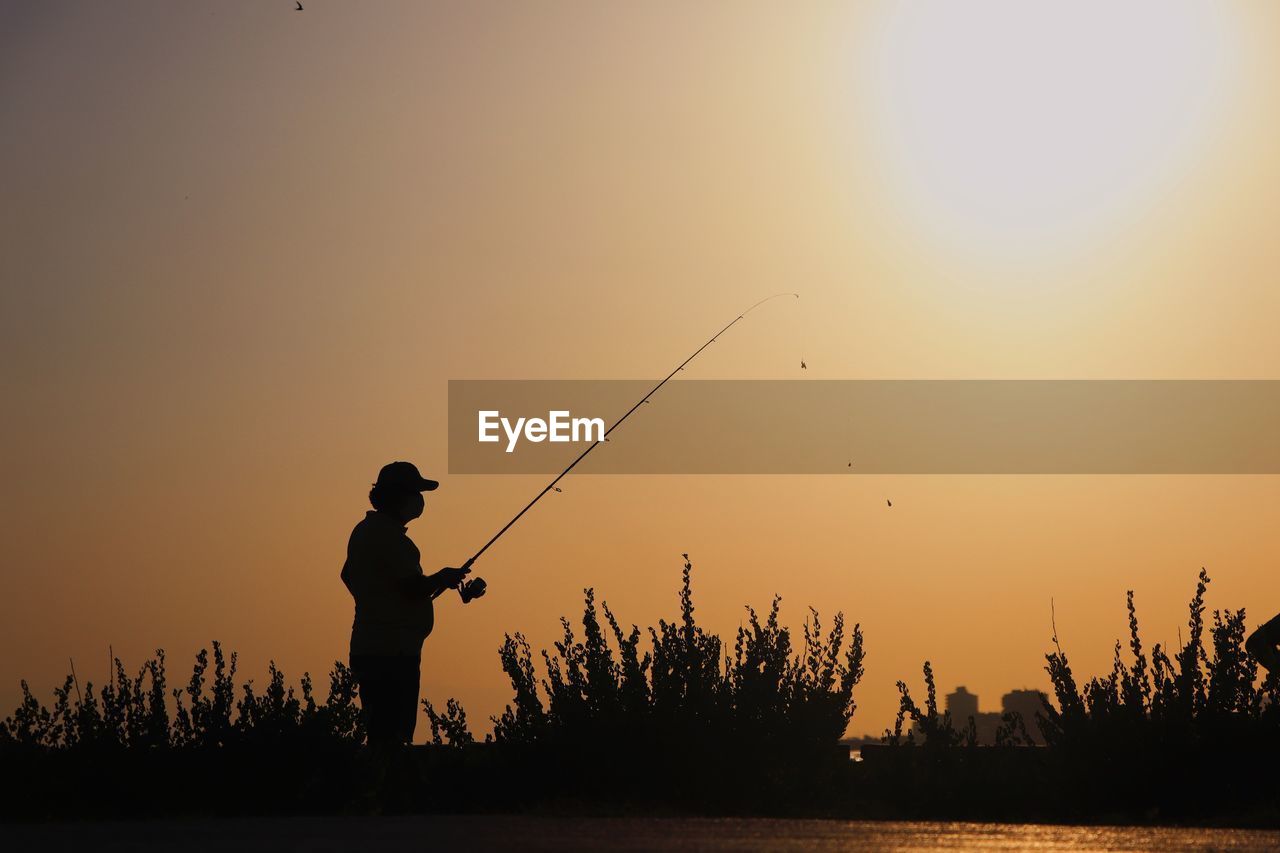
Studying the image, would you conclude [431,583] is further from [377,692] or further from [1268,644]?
[1268,644]

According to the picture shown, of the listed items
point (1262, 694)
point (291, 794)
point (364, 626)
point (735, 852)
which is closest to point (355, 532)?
point (364, 626)

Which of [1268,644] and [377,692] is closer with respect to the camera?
[377,692]

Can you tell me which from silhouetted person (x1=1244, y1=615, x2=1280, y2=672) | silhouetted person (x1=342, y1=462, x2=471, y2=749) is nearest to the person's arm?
silhouetted person (x1=342, y1=462, x2=471, y2=749)

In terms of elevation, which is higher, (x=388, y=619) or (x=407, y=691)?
(x=388, y=619)

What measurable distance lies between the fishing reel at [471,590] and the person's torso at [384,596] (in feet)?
1.53

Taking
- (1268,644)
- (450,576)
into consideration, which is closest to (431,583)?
(450,576)

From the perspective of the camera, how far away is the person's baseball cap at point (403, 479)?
9.49 metres

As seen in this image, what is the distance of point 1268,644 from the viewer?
9.80 m

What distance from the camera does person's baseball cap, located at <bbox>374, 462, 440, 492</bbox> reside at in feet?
31.1

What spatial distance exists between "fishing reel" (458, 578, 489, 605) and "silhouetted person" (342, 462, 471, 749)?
0.40 metres

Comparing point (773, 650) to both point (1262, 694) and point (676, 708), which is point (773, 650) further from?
point (1262, 694)

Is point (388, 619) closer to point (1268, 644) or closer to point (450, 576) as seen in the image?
point (450, 576)

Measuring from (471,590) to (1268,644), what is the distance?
448 centimetres

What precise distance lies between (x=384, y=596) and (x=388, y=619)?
0.12 metres
